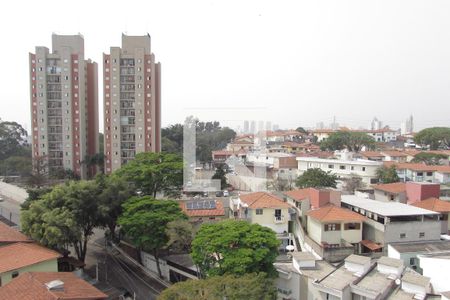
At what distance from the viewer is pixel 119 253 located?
65.0 ft

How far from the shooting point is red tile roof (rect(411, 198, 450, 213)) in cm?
1750

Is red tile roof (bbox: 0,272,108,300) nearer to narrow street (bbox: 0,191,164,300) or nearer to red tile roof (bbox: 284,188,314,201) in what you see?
narrow street (bbox: 0,191,164,300)

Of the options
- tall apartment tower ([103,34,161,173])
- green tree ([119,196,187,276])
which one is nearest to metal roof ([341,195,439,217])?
green tree ([119,196,187,276])

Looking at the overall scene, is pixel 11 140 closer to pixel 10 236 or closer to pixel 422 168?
pixel 10 236

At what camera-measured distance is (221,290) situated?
34.6ft

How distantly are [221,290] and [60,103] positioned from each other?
109 feet

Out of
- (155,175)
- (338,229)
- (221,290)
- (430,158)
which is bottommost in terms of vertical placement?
(221,290)

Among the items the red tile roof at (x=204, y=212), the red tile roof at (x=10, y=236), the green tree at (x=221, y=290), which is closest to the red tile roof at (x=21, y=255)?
the red tile roof at (x=10, y=236)

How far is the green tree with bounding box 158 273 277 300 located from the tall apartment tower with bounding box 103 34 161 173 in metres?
28.3

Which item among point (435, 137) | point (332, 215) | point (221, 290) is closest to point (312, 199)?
point (332, 215)

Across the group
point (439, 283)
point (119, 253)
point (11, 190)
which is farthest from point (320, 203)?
point (11, 190)

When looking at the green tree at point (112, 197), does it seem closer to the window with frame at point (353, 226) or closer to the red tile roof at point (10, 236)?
the red tile roof at point (10, 236)

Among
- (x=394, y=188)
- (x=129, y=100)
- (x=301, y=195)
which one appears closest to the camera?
(x=301, y=195)

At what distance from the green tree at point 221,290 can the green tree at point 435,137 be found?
50113 millimetres
